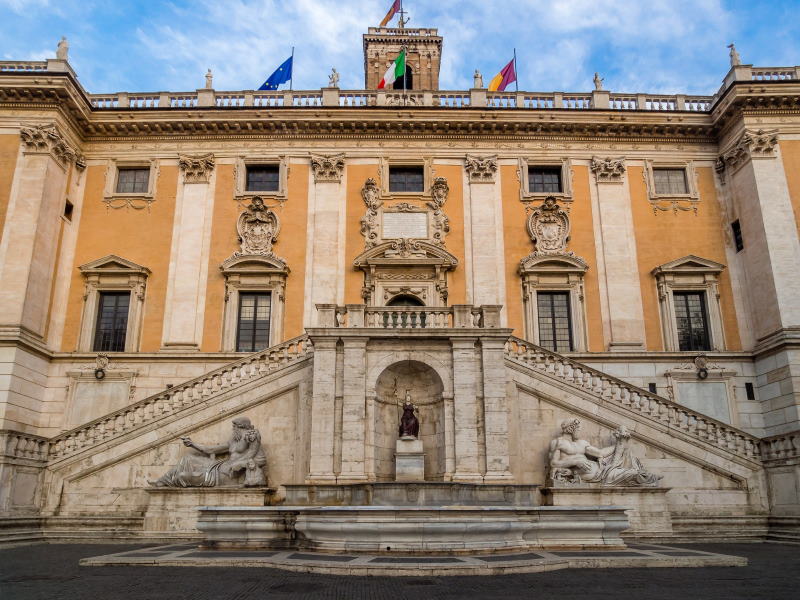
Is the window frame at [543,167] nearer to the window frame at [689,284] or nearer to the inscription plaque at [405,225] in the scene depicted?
the inscription plaque at [405,225]

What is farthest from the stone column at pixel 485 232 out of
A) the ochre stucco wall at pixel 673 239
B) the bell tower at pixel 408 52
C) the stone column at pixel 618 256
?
the bell tower at pixel 408 52

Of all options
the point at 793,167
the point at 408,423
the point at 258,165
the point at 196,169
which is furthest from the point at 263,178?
the point at 793,167

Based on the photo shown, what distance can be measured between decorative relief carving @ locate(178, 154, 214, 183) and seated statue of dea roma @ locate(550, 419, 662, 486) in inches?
678

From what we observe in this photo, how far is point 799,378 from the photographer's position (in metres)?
21.4

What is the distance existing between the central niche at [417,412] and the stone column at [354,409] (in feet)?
1.87

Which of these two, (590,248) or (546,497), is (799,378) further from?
(546,497)

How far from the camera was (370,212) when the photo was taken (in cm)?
2559

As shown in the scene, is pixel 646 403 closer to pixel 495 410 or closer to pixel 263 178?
pixel 495 410

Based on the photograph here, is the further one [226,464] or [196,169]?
[196,169]

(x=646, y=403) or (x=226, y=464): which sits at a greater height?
(x=646, y=403)

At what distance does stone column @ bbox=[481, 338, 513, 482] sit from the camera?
1680 centimetres

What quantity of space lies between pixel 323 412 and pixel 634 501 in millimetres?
8477

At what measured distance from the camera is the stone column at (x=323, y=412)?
55.3 ft

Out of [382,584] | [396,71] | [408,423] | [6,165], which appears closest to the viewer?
[382,584]
